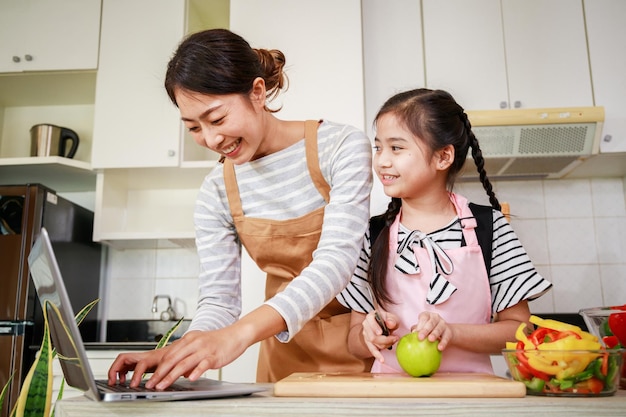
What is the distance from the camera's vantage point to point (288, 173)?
121 cm

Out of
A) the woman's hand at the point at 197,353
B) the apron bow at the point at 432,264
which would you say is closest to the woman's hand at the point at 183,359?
the woman's hand at the point at 197,353

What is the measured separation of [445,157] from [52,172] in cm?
202

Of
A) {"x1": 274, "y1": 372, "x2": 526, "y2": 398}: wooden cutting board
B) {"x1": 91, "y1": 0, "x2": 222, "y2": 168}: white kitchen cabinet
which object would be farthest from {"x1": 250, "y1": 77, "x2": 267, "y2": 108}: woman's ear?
{"x1": 91, "y1": 0, "x2": 222, "y2": 168}: white kitchen cabinet

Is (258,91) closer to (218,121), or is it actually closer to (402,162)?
(218,121)

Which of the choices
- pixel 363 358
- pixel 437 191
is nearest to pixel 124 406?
pixel 363 358

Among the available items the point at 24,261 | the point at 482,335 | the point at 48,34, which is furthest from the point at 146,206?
→ the point at 482,335

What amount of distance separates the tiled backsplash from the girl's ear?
1.49 meters

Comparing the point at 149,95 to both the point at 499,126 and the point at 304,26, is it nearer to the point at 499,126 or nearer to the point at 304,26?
the point at 304,26

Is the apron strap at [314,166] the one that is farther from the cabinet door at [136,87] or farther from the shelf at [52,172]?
the shelf at [52,172]

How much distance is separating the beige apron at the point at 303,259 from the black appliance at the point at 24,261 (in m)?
1.27

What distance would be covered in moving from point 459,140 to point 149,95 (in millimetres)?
1706

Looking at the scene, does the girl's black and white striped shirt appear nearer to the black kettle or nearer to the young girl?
the young girl

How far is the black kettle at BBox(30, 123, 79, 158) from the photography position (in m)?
2.63

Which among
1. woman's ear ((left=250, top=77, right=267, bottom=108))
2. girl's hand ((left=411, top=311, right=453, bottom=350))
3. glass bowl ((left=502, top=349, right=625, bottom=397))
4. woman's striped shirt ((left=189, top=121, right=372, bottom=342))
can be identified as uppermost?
woman's ear ((left=250, top=77, right=267, bottom=108))
